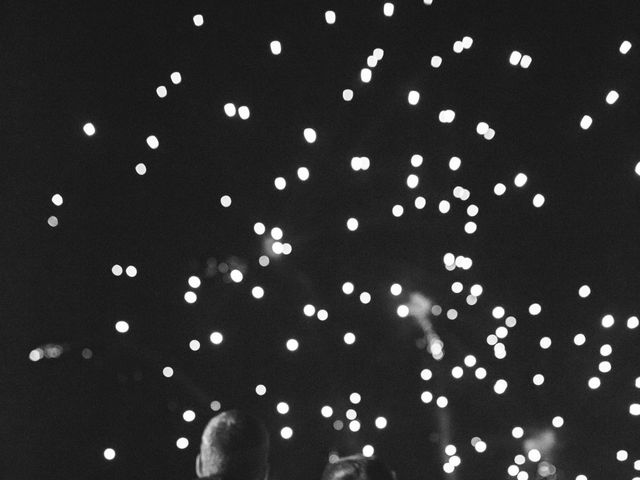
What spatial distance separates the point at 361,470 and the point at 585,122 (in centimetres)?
191

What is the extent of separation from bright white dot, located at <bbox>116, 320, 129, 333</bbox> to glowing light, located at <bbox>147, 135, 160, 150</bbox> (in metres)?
0.66

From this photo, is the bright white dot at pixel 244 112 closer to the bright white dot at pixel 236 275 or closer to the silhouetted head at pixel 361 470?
the bright white dot at pixel 236 275

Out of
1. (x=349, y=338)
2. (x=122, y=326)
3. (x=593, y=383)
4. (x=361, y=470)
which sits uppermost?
(x=122, y=326)

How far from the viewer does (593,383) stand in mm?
2900

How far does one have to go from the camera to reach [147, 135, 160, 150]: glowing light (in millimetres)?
2742

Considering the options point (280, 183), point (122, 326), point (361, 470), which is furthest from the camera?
point (280, 183)

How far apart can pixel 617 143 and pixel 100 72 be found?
6.69 ft

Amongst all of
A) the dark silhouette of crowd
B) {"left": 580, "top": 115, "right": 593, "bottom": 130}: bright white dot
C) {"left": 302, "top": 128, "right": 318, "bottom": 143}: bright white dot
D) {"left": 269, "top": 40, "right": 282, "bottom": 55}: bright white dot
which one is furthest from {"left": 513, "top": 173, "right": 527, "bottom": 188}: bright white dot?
the dark silhouette of crowd

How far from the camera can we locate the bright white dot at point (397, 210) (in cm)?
285

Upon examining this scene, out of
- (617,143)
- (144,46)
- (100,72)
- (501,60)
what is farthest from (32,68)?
(617,143)

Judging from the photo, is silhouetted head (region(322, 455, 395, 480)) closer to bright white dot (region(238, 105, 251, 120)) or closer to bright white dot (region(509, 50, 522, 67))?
bright white dot (region(238, 105, 251, 120))

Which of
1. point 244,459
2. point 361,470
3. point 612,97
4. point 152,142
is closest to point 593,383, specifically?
point 612,97

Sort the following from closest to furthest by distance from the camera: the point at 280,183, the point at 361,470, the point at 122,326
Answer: the point at 361,470 → the point at 122,326 → the point at 280,183

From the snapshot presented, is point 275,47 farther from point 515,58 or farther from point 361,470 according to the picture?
point 361,470
